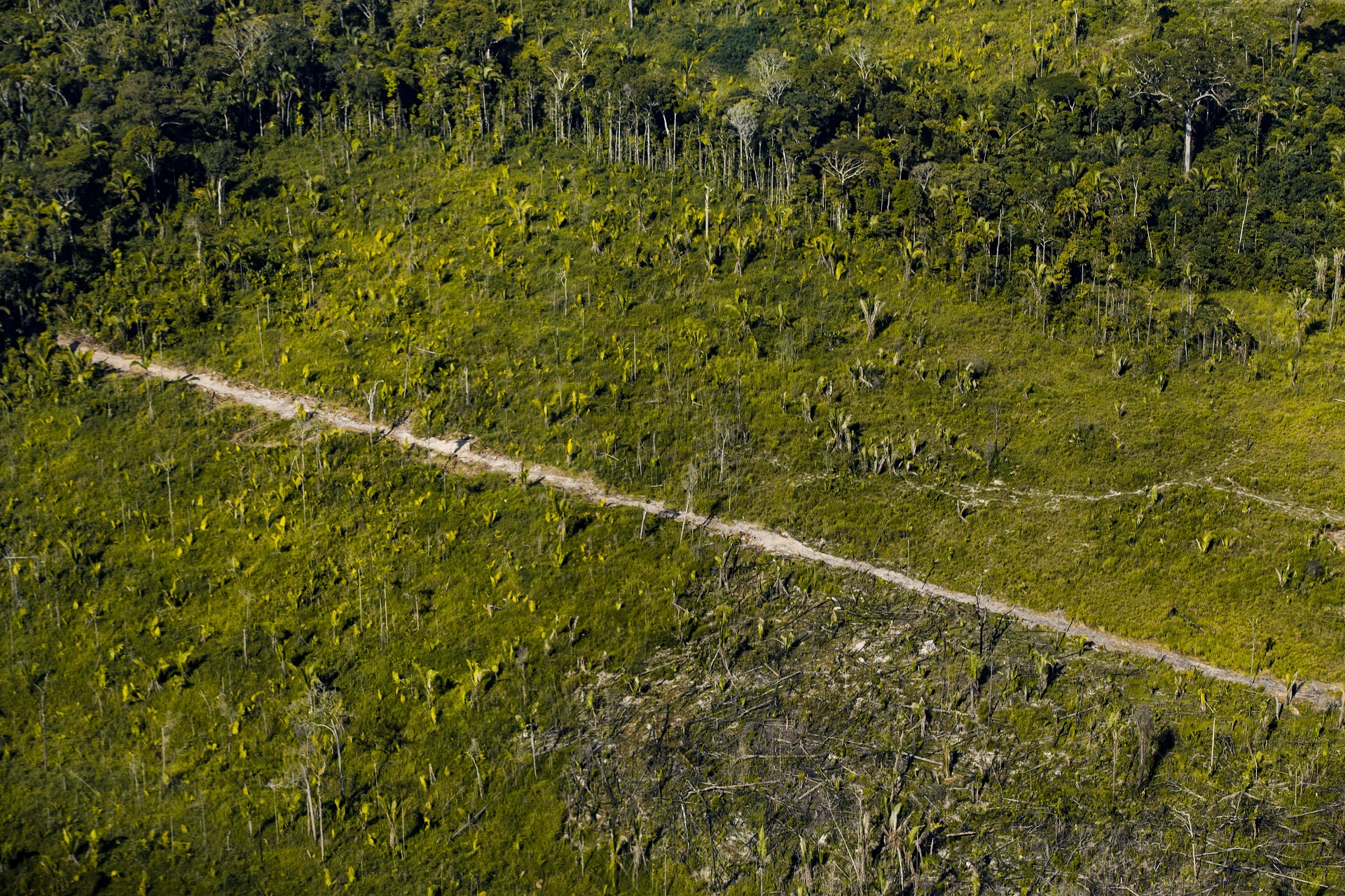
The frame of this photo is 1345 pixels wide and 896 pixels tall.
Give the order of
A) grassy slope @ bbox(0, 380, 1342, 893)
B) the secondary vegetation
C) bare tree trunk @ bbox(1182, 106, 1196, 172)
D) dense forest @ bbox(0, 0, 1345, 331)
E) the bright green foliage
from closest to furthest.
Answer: grassy slope @ bbox(0, 380, 1342, 893)
the bright green foliage
the secondary vegetation
dense forest @ bbox(0, 0, 1345, 331)
bare tree trunk @ bbox(1182, 106, 1196, 172)

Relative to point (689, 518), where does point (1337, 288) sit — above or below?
above

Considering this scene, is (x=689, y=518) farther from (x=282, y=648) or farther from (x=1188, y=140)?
(x=1188, y=140)

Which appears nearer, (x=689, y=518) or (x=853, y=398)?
(x=689, y=518)

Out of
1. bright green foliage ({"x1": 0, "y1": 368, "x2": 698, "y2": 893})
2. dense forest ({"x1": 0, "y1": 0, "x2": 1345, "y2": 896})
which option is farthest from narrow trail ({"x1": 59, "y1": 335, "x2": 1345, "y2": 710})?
bright green foliage ({"x1": 0, "y1": 368, "x2": 698, "y2": 893})

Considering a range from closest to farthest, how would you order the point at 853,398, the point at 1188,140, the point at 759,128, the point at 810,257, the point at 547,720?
the point at 547,720, the point at 853,398, the point at 810,257, the point at 1188,140, the point at 759,128

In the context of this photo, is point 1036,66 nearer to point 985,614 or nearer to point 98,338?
point 985,614

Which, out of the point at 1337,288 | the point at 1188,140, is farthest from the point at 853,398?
the point at 1188,140

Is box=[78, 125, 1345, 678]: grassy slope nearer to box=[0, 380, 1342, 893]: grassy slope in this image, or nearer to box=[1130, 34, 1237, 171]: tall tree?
box=[0, 380, 1342, 893]: grassy slope
